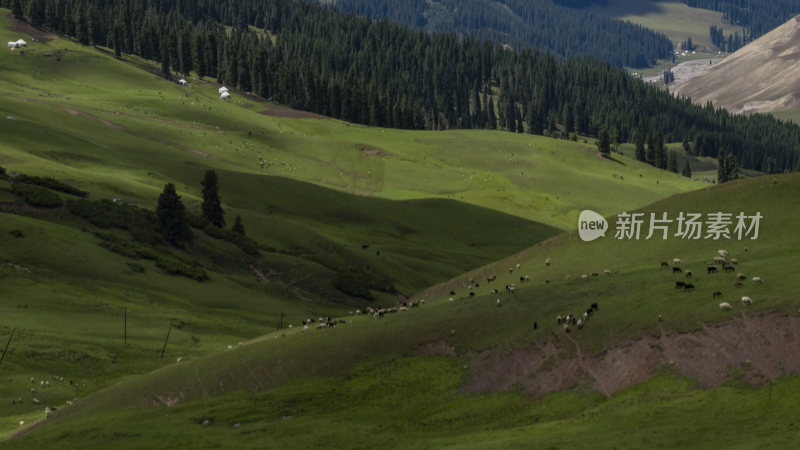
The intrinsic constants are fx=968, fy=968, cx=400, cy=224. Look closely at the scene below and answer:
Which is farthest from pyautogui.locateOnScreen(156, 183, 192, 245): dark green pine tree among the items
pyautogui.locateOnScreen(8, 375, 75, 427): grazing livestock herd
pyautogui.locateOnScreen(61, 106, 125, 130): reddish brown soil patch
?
pyautogui.locateOnScreen(61, 106, 125, 130): reddish brown soil patch

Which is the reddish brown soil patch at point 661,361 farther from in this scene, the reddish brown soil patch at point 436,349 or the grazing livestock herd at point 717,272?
the reddish brown soil patch at point 436,349

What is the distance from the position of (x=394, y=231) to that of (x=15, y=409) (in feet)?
305

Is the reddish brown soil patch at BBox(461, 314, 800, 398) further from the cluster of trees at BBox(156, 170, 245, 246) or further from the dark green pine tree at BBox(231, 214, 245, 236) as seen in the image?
the dark green pine tree at BBox(231, 214, 245, 236)

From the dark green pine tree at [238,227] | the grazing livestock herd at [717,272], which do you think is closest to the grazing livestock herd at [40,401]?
the grazing livestock herd at [717,272]

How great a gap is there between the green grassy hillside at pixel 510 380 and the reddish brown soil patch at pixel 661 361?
69mm

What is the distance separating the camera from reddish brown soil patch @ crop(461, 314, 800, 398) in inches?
1422

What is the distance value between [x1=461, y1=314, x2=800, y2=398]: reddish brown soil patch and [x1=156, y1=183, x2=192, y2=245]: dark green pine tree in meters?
65.2

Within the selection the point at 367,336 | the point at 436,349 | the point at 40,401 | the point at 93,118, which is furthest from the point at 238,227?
the point at 93,118

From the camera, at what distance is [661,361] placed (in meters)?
38.8

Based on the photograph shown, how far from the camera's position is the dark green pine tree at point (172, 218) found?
103m

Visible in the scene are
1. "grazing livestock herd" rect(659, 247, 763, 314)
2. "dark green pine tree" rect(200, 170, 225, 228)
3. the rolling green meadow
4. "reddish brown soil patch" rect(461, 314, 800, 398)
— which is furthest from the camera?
"dark green pine tree" rect(200, 170, 225, 228)

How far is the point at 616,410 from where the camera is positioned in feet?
119

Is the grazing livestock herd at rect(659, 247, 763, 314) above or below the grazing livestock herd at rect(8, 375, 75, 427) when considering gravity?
above

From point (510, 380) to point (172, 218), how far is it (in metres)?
69.1
